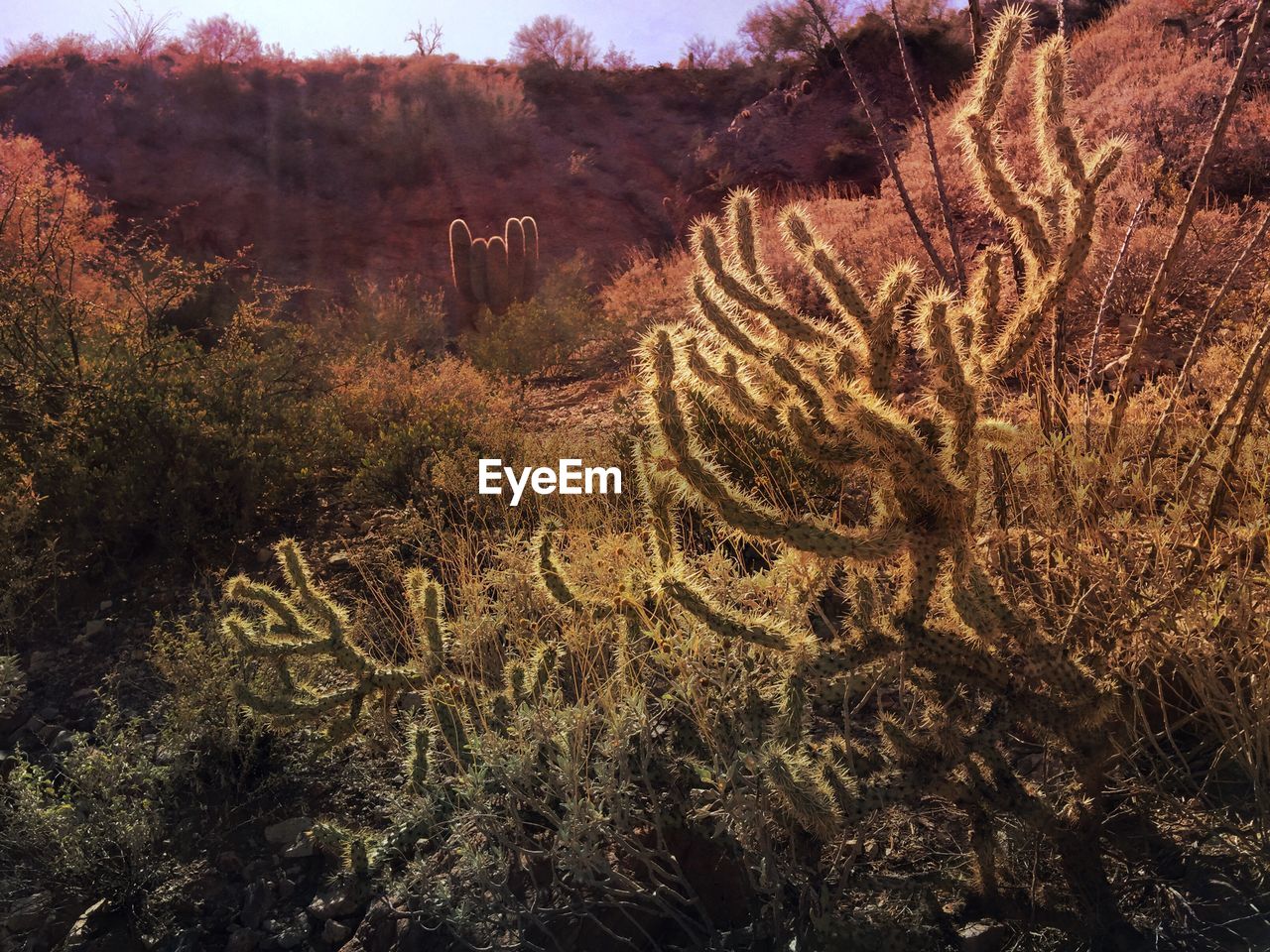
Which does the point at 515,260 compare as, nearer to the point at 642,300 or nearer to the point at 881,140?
the point at 642,300

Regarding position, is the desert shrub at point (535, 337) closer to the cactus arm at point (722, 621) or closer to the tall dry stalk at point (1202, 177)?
the tall dry stalk at point (1202, 177)

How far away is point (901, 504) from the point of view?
2.79m

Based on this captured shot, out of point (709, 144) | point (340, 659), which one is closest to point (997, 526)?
point (340, 659)

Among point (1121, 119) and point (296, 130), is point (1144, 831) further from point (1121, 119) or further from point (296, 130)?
point (296, 130)

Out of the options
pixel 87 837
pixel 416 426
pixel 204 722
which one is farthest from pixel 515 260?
pixel 87 837

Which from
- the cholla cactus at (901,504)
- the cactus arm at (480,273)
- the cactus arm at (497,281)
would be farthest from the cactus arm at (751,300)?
the cactus arm at (480,273)

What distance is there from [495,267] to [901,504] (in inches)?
517

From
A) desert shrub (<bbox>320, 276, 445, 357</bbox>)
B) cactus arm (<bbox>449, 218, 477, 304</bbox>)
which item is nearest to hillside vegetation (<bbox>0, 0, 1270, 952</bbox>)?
desert shrub (<bbox>320, 276, 445, 357</bbox>)

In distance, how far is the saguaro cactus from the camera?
15195mm

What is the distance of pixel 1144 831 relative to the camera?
3.04 metres

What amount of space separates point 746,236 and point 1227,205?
716 cm

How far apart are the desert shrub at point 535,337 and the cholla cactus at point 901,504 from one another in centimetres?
819

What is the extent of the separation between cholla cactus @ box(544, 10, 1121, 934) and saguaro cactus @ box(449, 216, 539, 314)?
12279 millimetres

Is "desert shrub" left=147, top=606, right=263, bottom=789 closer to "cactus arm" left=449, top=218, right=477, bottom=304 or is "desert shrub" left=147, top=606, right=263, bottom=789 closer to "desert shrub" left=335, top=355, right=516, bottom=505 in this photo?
"desert shrub" left=335, top=355, right=516, bottom=505
